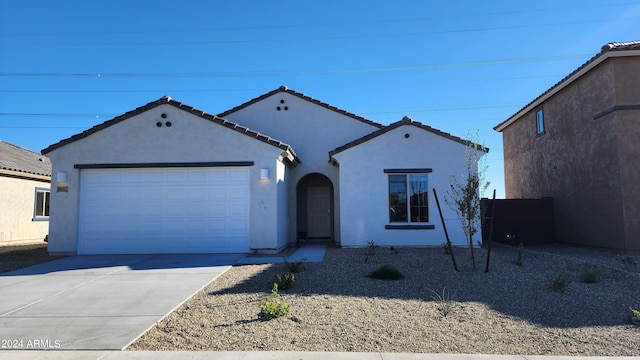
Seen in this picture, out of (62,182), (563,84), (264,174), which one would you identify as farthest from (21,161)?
(563,84)

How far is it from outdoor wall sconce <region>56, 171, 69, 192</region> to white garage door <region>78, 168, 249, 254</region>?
0.45 m

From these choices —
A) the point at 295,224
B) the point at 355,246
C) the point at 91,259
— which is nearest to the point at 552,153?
the point at 355,246

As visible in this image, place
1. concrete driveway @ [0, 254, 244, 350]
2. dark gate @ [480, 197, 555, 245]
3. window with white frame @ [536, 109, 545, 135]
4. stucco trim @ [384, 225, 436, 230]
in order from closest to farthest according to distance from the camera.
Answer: concrete driveway @ [0, 254, 244, 350] < stucco trim @ [384, 225, 436, 230] < dark gate @ [480, 197, 555, 245] < window with white frame @ [536, 109, 545, 135]

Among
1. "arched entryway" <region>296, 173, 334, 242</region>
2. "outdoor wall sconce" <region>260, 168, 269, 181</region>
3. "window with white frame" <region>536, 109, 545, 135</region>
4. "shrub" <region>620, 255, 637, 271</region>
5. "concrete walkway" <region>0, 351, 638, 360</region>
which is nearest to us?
"concrete walkway" <region>0, 351, 638, 360</region>

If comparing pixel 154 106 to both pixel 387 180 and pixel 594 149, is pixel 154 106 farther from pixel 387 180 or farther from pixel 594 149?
pixel 594 149

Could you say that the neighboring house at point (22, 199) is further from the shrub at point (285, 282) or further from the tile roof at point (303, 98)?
the shrub at point (285, 282)

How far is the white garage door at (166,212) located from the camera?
12.4 meters

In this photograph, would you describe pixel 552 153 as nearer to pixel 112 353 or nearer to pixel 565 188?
pixel 565 188

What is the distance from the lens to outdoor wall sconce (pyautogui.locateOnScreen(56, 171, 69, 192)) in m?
12.5

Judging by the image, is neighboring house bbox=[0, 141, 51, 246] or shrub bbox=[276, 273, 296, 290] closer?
shrub bbox=[276, 273, 296, 290]

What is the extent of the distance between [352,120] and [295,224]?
4613mm

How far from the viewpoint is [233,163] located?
12.5 m

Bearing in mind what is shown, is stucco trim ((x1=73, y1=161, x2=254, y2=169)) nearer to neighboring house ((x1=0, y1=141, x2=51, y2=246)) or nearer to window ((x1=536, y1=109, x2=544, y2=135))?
neighboring house ((x1=0, y1=141, x2=51, y2=246))

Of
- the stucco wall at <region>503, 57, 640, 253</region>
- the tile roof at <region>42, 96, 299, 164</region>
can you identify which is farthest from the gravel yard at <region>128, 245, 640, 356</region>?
the tile roof at <region>42, 96, 299, 164</region>
